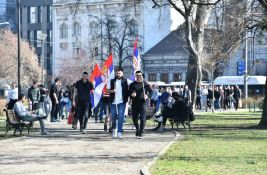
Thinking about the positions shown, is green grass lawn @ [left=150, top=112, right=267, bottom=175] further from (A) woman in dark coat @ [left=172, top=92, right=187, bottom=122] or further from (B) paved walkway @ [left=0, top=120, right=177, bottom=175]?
(A) woman in dark coat @ [left=172, top=92, right=187, bottom=122]

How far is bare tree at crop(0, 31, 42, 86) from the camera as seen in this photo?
73.2 m

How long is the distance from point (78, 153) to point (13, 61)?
62183 millimetres

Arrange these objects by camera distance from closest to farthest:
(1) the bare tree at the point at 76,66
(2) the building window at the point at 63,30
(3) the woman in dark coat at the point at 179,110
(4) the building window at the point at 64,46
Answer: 1. (3) the woman in dark coat at the point at 179,110
2. (1) the bare tree at the point at 76,66
3. (4) the building window at the point at 64,46
4. (2) the building window at the point at 63,30

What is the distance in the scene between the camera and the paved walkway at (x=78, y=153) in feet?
36.6

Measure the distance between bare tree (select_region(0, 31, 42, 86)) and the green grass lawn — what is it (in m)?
56.4

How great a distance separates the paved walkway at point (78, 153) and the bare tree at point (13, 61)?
182ft

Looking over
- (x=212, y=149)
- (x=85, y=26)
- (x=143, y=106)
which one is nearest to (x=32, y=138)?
(x=143, y=106)

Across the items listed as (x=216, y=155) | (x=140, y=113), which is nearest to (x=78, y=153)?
(x=216, y=155)

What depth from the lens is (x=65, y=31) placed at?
99.8m

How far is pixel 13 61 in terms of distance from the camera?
7444cm

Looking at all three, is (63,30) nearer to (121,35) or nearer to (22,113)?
(121,35)

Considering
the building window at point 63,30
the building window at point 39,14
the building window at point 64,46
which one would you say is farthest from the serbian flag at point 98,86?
the building window at point 39,14

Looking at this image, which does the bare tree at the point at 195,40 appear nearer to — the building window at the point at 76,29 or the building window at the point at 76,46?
the building window at the point at 76,46

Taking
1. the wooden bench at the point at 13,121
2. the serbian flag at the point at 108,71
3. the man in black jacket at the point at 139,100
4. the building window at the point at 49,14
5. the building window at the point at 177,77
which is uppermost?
the building window at the point at 49,14
